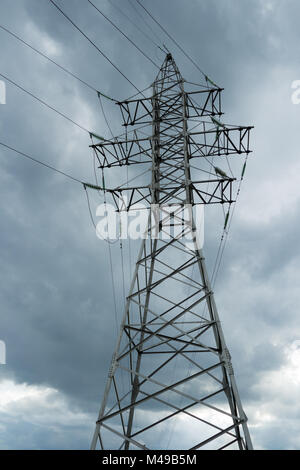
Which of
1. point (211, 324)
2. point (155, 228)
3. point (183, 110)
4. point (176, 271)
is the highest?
point (183, 110)

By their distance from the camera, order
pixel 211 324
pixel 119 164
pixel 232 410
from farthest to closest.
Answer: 1. pixel 119 164
2. pixel 211 324
3. pixel 232 410

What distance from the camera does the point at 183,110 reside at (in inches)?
683

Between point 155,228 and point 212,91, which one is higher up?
point 212,91

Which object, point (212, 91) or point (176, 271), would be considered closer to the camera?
point (176, 271)
